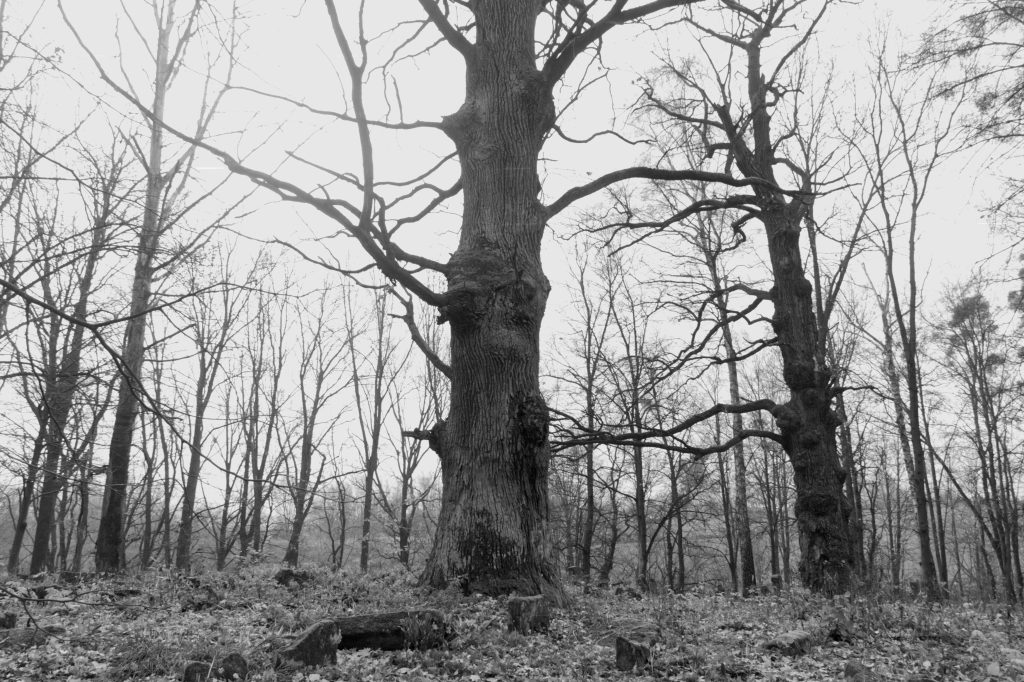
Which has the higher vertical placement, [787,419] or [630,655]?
[787,419]

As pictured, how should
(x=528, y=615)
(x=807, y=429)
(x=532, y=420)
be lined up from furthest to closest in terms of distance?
(x=807, y=429) → (x=532, y=420) → (x=528, y=615)

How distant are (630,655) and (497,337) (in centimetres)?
263

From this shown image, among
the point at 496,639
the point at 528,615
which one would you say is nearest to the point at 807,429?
the point at 528,615

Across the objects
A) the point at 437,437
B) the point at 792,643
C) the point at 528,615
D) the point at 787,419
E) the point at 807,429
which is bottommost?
the point at 792,643

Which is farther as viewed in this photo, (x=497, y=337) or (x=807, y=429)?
(x=807, y=429)

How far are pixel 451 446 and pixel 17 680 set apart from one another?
306 cm

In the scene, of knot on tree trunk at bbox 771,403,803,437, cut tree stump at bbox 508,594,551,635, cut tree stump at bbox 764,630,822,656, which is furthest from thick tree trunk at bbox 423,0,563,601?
knot on tree trunk at bbox 771,403,803,437

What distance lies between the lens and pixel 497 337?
532 cm

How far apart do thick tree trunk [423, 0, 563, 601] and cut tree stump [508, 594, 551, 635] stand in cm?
60

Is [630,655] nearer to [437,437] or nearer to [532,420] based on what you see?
[532,420]

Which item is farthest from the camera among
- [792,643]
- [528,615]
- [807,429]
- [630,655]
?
[807,429]

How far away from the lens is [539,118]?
6246mm

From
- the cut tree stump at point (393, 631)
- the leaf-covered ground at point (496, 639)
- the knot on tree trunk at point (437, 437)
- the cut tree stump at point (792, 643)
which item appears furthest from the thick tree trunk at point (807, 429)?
the cut tree stump at point (393, 631)

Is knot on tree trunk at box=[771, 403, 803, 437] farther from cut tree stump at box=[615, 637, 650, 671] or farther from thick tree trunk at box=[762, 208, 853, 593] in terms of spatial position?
cut tree stump at box=[615, 637, 650, 671]
